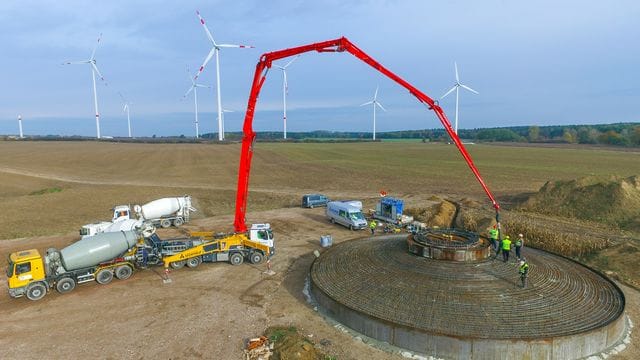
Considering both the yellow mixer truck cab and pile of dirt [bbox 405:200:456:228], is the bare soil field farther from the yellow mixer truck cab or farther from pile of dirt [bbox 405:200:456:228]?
pile of dirt [bbox 405:200:456:228]

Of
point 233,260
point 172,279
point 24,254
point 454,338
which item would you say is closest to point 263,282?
point 233,260

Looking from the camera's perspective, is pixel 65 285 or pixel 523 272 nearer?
pixel 523 272

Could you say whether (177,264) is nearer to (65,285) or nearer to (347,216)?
(65,285)

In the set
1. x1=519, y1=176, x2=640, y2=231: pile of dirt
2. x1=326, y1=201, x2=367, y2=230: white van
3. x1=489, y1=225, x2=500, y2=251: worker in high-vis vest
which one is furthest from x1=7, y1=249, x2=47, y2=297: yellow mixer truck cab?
x1=519, y1=176, x2=640, y2=231: pile of dirt

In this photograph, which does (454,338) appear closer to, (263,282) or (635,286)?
(263,282)

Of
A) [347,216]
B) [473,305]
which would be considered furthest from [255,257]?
[473,305]

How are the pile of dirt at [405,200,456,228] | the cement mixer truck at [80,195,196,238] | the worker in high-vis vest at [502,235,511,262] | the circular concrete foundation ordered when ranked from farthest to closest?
the pile of dirt at [405,200,456,228]
the cement mixer truck at [80,195,196,238]
the worker in high-vis vest at [502,235,511,262]
the circular concrete foundation

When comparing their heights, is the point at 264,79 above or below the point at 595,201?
above
